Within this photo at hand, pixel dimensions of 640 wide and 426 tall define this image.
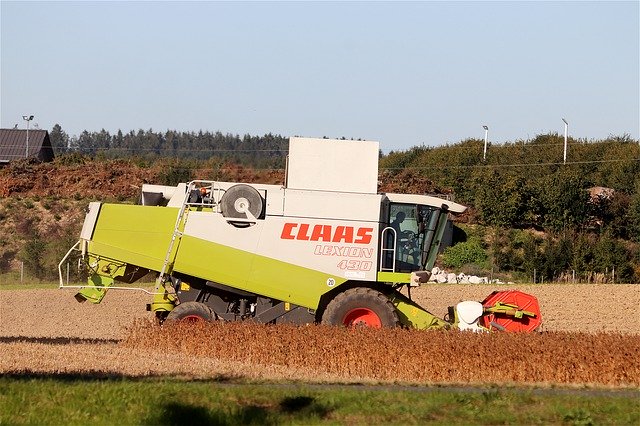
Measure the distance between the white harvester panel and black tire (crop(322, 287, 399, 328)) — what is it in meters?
2.10

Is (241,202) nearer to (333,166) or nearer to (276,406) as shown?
(333,166)

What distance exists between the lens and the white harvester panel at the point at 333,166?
20906 millimetres

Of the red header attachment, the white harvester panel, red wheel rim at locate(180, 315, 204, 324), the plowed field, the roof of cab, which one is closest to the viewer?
the plowed field

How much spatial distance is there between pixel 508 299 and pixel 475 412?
8.96m

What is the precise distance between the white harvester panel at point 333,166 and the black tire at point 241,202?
2.44 ft

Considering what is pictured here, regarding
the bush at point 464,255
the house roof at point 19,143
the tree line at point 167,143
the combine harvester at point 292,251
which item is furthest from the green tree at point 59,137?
the combine harvester at point 292,251

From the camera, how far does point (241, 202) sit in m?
20.7

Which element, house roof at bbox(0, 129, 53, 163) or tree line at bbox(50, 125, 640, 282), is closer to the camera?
tree line at bbox(50, 125, 640, 282)

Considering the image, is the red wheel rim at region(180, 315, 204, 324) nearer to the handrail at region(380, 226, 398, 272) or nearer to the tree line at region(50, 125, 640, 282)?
the handrail at region(380, 226, 398, 272)

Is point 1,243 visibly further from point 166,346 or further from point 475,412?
point 475,412

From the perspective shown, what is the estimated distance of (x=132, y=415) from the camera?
11.8 metres

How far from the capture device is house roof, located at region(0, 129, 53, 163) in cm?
7269

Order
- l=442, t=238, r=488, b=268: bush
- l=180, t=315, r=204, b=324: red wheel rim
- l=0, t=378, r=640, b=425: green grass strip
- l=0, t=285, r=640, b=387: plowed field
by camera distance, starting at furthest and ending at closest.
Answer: l=442, t=238, r=488, b=268: bush < l=180, t=315, r=204, b=324: red wheel rim < l=0, t=285, r=640, b=387: plowed field < l=0, t=378, r=640, b=425: green grass strip

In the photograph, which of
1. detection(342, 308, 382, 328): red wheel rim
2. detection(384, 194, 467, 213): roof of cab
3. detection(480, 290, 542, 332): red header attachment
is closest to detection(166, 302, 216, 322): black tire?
detection(342, 308, 382, 328): red wheel rim
